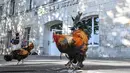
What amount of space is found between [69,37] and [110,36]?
11.8m

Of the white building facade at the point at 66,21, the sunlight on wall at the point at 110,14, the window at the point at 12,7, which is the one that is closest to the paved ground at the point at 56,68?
the white building facade at the point at 66,21

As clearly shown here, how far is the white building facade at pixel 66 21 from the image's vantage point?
17.1 meters

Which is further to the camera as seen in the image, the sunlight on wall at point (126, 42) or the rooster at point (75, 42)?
the sunlight on wall at point (126, 42)

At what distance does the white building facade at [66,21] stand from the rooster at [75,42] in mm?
10255

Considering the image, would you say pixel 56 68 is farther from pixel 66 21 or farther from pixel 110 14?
pixel 66 21

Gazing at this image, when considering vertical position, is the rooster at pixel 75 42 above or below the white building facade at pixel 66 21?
below

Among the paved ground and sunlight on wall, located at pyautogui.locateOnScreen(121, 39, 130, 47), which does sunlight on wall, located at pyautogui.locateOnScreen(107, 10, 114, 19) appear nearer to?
sunlight on wall, located at pyautogui.locateOnScreen(121, 39, 130, 47)

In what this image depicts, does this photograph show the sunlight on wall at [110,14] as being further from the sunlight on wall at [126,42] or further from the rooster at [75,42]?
Result: the rooster at [75,42]

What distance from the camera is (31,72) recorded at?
6.94m

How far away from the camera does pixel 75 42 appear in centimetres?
630

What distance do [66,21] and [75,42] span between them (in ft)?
51.7

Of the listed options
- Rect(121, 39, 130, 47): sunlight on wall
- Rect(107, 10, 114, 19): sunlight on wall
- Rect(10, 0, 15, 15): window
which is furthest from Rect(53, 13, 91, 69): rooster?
Rect(10, 0, 15, 15): window

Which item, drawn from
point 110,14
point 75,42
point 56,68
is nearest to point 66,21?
point 110,14

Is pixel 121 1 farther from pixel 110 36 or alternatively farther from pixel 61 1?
pixel 61 1
